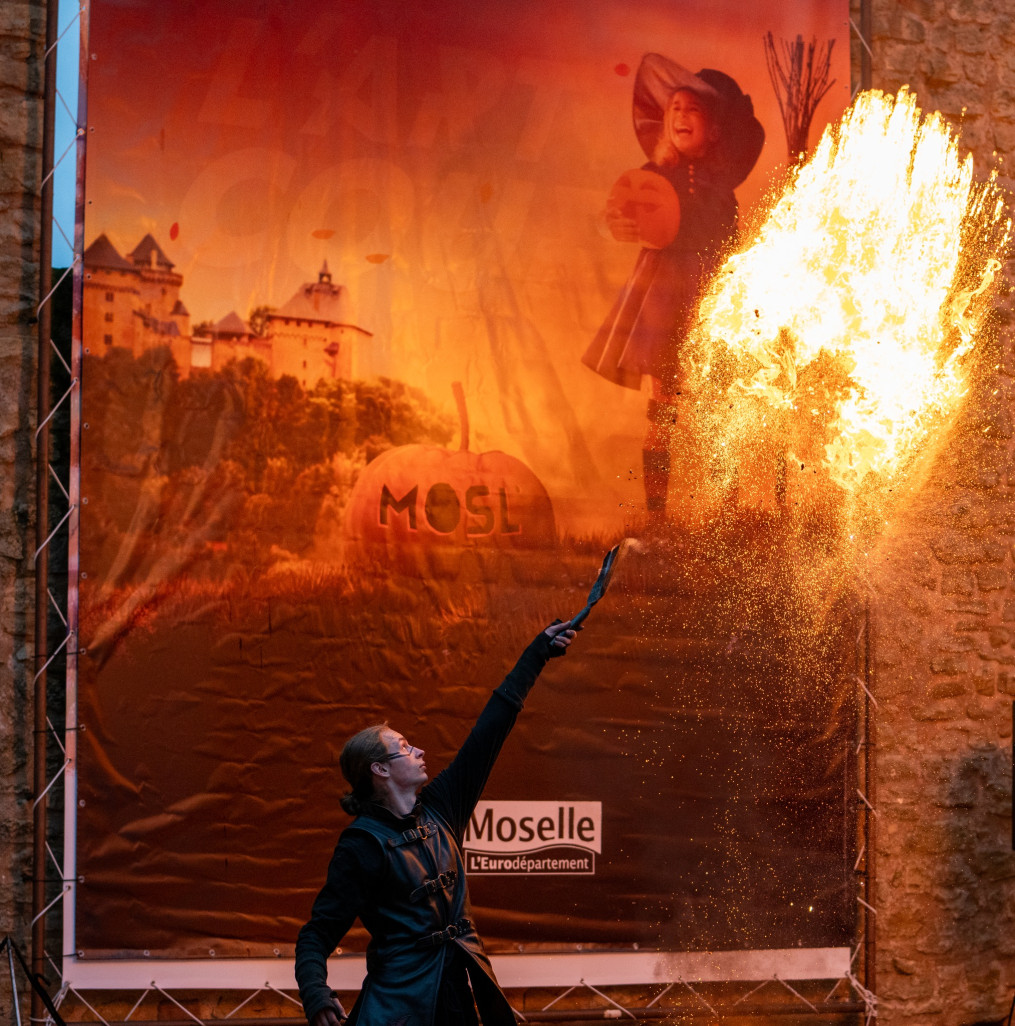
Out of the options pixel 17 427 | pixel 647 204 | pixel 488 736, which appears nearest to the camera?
pixel 488 736

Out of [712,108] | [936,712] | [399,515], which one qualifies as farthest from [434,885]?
[712,108]

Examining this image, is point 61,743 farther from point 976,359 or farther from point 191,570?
point 976,359

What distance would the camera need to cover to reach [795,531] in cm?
479

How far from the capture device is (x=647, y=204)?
15.4 ft

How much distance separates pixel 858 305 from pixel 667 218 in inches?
34.2

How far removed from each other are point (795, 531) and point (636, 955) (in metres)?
1.69

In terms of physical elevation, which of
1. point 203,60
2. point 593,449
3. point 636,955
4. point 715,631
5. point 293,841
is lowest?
point 636,955

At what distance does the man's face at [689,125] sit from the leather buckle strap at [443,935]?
3.15 metres

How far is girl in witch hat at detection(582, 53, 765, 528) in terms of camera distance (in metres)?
4.65

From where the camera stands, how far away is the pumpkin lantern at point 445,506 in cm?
438

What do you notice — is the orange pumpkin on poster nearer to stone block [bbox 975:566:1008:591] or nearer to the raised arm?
stone block [bbox 975:566:1008:591]

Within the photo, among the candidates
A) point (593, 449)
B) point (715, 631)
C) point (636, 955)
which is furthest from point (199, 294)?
point (636, 955)

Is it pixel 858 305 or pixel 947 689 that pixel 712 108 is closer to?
pixel 858 305

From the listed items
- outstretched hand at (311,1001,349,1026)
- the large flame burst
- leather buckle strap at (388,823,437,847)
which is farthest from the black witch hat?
outstretched hand at (311,1001,349,1026)
